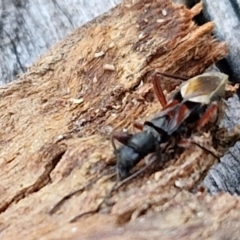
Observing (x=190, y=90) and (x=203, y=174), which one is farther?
(x=190, y=90)

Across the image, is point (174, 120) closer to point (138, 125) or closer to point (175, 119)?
point (175, 119)

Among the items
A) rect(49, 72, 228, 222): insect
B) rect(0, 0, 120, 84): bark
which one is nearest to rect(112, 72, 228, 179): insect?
rect(49, 72, 228, 222): insect

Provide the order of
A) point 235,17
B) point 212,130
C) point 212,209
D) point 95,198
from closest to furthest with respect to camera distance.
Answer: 1. point 212,209
2. point 95,198
3. point 212,130
4. point 235,17

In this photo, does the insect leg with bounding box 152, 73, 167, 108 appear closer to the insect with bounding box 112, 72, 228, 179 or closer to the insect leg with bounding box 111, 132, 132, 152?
the insect with bounding box 112, 72, 228, 179

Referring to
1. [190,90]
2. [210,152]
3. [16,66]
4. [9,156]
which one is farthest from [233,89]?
[16,66]

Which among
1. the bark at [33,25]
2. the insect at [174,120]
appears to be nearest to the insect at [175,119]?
the insect at [174,120]

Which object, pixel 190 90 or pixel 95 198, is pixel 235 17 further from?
pixel 95 198
